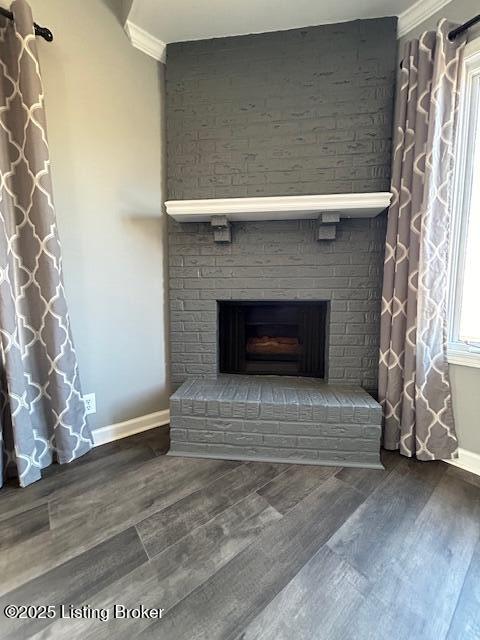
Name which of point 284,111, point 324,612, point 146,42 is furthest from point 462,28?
point 324,612

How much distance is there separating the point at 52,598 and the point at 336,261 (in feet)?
6.65

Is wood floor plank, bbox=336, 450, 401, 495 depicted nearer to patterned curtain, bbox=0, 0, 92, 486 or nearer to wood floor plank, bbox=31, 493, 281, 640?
wood floor plank, bbox=31, 493, 281, 640

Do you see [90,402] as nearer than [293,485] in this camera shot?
No

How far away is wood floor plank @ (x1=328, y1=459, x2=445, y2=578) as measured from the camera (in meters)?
1.07

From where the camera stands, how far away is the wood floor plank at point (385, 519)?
1.07m

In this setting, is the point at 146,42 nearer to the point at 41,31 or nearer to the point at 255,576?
the point at 41,31

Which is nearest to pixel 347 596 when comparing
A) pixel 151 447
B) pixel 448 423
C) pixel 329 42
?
pixel 448 423

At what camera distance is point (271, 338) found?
224 centimetres

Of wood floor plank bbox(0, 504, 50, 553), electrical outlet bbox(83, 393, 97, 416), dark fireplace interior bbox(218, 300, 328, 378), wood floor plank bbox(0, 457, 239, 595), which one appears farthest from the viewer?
dark fireplace interior bbox(218, 300, 328, 378)

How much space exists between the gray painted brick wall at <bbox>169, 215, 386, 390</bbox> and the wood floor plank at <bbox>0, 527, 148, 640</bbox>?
115 centimetres

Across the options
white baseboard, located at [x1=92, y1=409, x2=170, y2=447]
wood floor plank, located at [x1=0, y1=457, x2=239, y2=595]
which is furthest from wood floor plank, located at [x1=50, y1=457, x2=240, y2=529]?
white baseboard, located at [x1=92, y1=409, x2=170, y2=447]

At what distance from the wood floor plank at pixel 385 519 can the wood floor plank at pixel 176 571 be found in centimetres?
30

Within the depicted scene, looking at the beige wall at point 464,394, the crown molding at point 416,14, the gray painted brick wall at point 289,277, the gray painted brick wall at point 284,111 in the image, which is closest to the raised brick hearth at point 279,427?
the gray painted brick wall at point 289,277

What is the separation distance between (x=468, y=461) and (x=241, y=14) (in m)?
2.83
